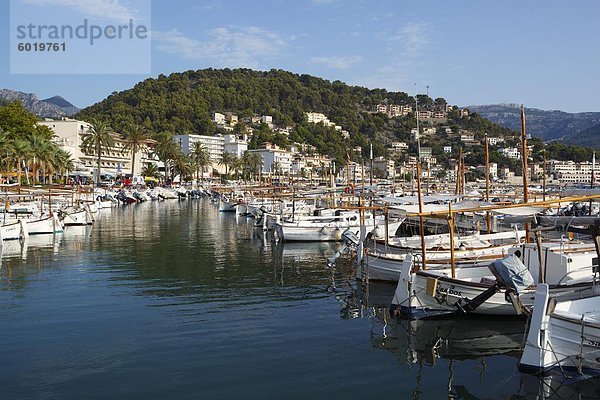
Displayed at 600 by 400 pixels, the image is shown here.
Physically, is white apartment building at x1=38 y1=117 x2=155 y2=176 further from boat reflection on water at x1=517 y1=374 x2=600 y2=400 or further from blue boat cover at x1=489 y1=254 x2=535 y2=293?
boat reflection on water at x1=517 y1=374 x2=600 y2=400

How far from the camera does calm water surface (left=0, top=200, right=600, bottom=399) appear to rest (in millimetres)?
13148

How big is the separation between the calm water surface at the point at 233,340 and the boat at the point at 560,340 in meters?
0.45

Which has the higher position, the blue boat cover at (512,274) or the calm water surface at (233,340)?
the blue boat cover at (512,274)

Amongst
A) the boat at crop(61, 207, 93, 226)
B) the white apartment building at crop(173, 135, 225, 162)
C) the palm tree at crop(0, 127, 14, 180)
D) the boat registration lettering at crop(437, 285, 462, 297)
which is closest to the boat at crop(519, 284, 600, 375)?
the boat registration lettering at crop(437, 285, 462, 297)

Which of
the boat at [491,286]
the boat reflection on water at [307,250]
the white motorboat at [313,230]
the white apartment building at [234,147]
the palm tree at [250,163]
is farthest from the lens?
the white apartment building at [234,147]

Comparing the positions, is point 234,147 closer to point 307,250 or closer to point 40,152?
point 40,152

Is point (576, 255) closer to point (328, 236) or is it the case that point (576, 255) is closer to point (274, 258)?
point (274, 258)

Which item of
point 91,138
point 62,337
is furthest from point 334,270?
point 91,138

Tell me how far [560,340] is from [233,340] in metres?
8.86

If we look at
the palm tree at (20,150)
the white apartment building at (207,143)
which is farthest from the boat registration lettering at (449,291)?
the white apartment building at (207,143)

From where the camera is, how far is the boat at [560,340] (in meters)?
13.0

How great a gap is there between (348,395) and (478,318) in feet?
25.2

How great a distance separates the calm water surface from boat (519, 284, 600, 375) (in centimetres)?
45

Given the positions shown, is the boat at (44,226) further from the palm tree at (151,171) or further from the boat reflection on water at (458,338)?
the palm tree at (151,171)
